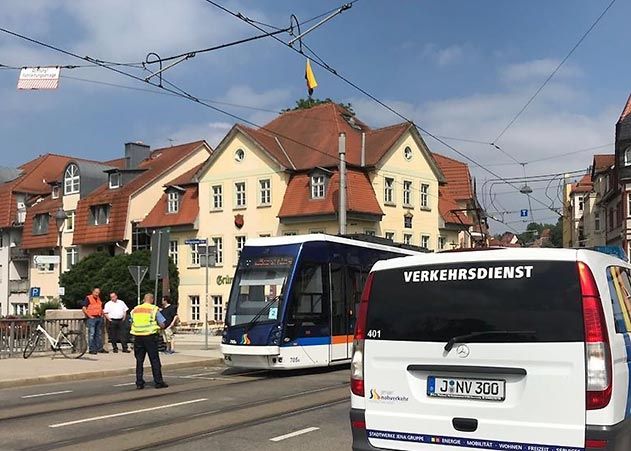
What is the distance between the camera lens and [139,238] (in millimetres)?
52781

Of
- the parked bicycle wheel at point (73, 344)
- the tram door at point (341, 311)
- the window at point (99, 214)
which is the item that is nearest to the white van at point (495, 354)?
the tram door at point (341, 311)

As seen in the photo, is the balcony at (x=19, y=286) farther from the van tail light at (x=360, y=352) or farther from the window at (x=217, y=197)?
the van tail light at (x=360, y=352)

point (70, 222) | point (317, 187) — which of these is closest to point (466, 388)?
point (317, 187)

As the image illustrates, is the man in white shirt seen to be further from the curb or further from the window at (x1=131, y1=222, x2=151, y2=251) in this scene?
the window at (x1=131, y1=222, x2=151, y2=251)

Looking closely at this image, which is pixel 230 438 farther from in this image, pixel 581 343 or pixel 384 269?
pixel 581 343

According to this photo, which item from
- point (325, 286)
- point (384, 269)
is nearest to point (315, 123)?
point (325, 286)

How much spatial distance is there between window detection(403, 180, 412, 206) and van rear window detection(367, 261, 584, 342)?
40.8 meters

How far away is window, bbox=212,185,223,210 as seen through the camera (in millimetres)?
48000

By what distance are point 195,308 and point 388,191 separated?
14384mm

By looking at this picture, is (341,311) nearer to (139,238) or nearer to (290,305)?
(290,305)

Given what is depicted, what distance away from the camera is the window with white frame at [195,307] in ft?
161

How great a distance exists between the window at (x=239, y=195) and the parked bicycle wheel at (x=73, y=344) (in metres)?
27.1

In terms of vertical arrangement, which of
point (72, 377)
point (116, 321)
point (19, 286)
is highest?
point (19, 286)

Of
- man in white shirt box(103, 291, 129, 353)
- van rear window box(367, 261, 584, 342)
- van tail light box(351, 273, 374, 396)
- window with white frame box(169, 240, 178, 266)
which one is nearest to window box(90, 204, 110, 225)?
window with white frame box(169, 240, 178, 266)
